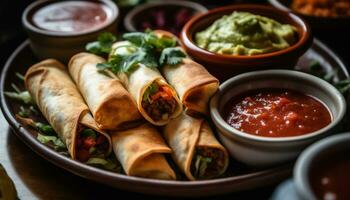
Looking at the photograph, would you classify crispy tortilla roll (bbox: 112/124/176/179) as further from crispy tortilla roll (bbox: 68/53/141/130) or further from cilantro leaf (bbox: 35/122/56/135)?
cilantro leaf (bbox: 35/122/56/135)

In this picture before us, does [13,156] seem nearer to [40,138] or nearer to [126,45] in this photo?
[40,138]

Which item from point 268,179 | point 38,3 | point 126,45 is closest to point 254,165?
point 268,179

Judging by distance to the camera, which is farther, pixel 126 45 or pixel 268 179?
pixel 126 45

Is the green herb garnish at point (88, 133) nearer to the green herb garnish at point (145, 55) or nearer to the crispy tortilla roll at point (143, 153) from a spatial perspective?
the crispy tortilla roll at point (143, 153)

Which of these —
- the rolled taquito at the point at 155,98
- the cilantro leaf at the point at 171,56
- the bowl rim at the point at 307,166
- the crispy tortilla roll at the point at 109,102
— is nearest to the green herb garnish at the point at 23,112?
the crispy tortilla roll at the point at 109,102

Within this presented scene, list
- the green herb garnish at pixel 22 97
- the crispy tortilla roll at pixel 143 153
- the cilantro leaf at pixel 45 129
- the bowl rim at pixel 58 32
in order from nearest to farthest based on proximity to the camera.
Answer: the crispy tortilla roll at pixel 143 153, the cilantro leaf at pixel 45 129, the green herb garnish at pixel 22 97, the bowl rim at pixel 58 32

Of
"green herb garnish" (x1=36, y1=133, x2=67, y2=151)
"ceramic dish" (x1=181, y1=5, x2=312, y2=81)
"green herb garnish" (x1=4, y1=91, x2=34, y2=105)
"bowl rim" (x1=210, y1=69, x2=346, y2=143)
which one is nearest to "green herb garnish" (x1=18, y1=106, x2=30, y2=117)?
"green herb garnish" (x1=4, y1=91, x2=34, y2=105)

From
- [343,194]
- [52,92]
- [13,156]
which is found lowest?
[13,156]
